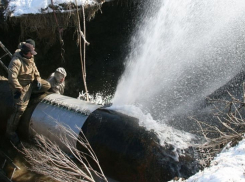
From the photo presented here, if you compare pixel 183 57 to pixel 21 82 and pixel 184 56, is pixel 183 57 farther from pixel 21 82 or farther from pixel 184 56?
pixel 21 82

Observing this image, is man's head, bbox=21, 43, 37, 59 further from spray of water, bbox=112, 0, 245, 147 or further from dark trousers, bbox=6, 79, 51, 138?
spray of water, bbox=112, 0, 245, 147

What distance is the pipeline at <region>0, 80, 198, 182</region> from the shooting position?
10.6 ft

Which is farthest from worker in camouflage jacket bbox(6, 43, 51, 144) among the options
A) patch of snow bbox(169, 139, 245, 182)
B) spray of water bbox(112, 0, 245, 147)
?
patch of snow bbox(169, 139, 245, 182)

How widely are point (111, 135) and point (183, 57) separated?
14.2 ft

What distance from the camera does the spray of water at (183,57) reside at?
20.8ft

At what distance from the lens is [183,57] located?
24.0 ft

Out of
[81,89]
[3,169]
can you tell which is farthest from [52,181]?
[81,89]

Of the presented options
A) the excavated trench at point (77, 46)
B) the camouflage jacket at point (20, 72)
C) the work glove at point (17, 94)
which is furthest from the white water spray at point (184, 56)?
the work glove at point (17, 94)

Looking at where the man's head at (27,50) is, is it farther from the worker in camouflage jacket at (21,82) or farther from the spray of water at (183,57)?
the spray of water at (183,57)

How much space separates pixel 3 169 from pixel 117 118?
2.44 metres

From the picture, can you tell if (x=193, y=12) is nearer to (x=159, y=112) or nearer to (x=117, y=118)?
(x=159, y=112)

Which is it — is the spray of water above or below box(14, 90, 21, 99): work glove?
above

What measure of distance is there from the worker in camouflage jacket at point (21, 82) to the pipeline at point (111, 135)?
5.1 inches

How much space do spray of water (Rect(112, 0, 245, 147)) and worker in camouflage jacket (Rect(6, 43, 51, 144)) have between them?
194 centimetres
